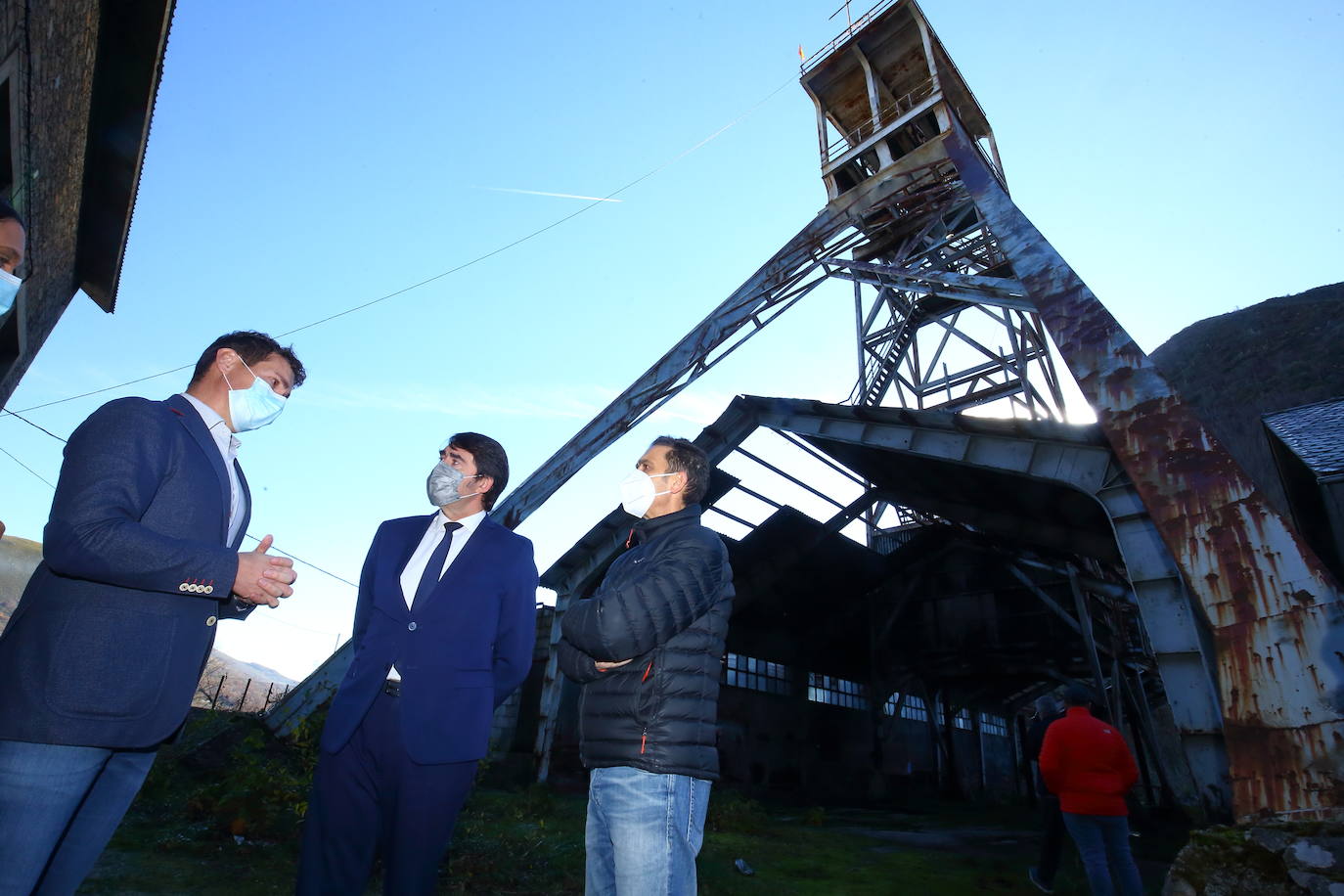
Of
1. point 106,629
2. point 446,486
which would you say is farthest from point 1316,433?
point 106,629

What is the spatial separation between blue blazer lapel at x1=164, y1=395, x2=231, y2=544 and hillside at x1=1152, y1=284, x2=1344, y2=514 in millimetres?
21421

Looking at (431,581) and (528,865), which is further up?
(431,581)

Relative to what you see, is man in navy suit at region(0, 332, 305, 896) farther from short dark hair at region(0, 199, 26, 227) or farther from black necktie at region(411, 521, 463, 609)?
short dark hair at region(0, 199, 26, 227)

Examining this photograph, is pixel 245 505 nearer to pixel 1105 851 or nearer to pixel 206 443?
pixel 206 443

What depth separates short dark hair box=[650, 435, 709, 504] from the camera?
8.80ft

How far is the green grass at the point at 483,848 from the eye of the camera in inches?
178

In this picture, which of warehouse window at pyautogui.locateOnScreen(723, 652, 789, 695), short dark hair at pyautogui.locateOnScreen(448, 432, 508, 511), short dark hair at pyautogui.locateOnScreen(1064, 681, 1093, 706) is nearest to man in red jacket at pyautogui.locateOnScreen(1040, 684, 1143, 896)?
short dark hair at pyautogui.locateOnScreen(1064, 681, 1093, 706)

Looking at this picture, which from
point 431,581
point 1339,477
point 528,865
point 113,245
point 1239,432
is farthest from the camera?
point 1239,432

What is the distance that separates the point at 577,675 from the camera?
2268mm

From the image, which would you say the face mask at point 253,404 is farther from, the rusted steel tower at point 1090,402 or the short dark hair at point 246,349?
the rusted steel tower at point 1090,402

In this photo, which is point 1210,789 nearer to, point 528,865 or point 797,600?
point 528,865

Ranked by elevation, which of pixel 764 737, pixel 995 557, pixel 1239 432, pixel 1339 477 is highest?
pixel 1239 432

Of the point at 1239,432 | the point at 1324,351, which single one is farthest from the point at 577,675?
the point at 1324,351

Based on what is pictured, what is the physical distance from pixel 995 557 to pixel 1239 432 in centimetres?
1200
